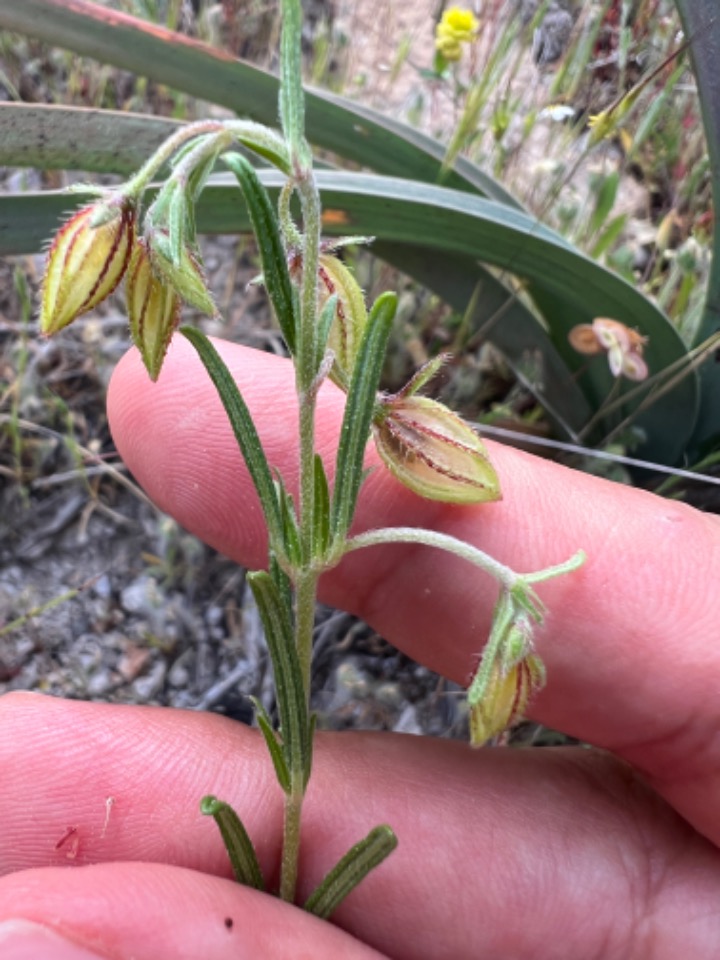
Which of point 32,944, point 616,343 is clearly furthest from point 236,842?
point 616,343

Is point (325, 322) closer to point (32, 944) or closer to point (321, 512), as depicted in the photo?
point (321, 512)

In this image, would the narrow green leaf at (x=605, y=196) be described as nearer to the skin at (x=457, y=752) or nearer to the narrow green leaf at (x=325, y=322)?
the skin at (x=457, y=752)

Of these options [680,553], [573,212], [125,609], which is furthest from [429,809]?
[573,212]

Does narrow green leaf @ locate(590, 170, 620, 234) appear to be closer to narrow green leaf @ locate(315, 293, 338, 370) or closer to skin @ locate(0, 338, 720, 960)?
skin @ locate(0, 338, 720, 960)

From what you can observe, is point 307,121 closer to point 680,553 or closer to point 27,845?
point 680,553

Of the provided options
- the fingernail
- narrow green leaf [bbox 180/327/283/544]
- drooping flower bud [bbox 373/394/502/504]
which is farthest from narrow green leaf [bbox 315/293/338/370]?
the fingernail

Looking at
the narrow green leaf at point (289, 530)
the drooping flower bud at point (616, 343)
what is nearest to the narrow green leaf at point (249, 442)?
the narrow green leaf at point (289, 530)
